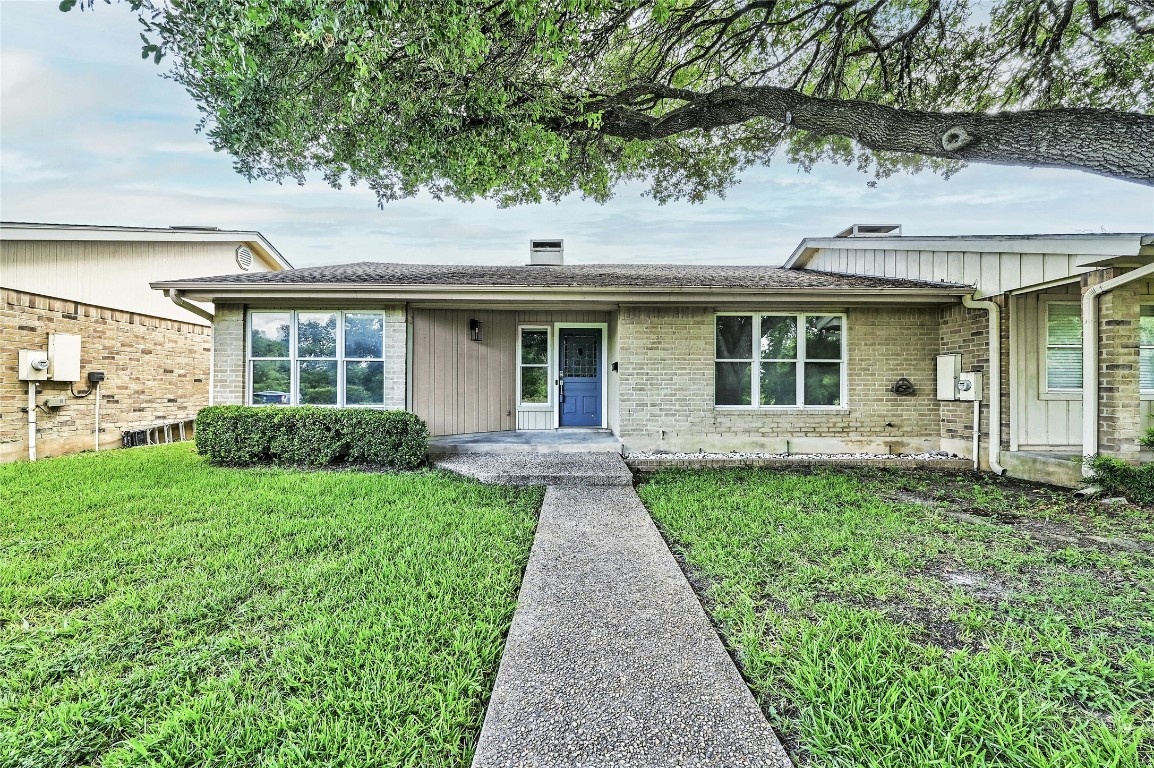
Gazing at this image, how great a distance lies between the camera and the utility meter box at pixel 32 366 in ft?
24.3

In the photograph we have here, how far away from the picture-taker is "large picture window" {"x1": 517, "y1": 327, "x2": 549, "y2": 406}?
967 cm

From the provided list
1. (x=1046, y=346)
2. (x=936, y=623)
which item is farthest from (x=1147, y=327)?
(x=936, y=623)

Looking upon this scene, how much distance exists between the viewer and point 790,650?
2.40 meters

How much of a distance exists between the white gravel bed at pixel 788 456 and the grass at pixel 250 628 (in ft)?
10.7

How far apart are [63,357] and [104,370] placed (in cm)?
109

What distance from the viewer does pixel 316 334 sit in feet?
26.0

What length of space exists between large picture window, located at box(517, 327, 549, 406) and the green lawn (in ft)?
16.2

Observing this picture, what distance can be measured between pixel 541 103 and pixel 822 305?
17.6ft

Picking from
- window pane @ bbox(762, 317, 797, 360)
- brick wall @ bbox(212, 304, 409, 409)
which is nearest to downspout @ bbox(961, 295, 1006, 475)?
window pane @ bbox(762, 317, 797, 360)

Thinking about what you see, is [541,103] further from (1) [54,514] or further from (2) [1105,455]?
(2) [1105,455]

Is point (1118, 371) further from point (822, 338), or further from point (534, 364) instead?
point (534, 364)

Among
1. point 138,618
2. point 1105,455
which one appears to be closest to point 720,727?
point 138,618

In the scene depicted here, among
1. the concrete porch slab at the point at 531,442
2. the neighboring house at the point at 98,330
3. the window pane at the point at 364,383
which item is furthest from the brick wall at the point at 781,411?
the neighboring house at the point at 98,330

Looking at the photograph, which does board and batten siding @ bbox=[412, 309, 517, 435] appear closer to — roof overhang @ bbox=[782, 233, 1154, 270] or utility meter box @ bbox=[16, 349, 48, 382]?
utility meter box @ bbox=[16, 349, 48, 382]
